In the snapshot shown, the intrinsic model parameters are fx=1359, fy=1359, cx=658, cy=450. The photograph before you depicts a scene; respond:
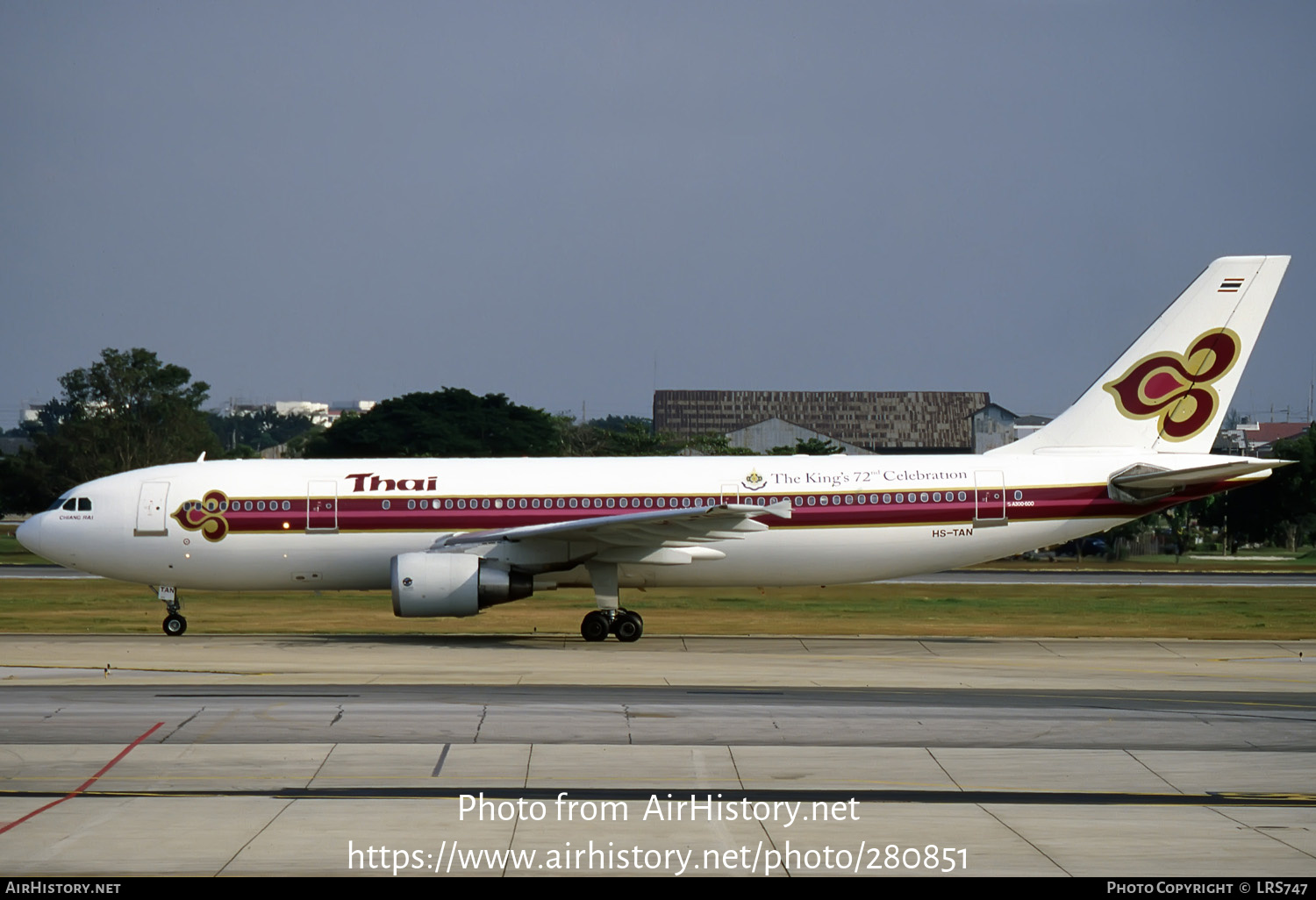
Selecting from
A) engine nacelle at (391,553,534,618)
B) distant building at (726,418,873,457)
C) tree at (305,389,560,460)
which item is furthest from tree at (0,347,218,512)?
engine nacelle at (391,553,534,618)

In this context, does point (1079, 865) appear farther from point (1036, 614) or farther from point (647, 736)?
point (1036, 614)

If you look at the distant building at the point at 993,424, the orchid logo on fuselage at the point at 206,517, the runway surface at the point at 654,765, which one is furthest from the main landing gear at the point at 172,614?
the distant building at the point at 993,424

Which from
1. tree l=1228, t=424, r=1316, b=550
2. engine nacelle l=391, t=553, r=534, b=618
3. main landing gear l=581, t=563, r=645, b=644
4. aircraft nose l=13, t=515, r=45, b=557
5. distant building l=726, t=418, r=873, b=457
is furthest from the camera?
distant building l=726, t=418, r=873, b=457

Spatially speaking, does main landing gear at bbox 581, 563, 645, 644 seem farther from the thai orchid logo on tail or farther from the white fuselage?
the thai orchid logo on tail

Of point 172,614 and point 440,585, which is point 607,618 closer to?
point 440,585

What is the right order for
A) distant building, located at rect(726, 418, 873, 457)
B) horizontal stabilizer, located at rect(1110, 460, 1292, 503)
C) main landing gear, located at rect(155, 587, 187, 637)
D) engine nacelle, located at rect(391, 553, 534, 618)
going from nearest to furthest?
engine nacelle, located at rect(391, 553, 534, 618) → horizontal stabilizer, located at rect(1110, 460, 1292, 503) → main landing gear, located at rect(155, 587, 187, 637) → distant building, located at rect(726, 418, 873, 457)

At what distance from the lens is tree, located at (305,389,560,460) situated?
93.9 metres

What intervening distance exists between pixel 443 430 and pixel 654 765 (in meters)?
82.1

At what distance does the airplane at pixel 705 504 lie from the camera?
2994cm

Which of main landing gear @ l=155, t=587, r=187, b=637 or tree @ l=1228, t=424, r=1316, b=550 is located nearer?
main landing gear @ l=155, t=587, r=187, b=637

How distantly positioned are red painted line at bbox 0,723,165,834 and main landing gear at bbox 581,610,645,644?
1296cm

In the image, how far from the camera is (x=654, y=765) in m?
15.5

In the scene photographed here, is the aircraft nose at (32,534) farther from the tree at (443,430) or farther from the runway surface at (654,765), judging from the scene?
the tree at (443,430)
